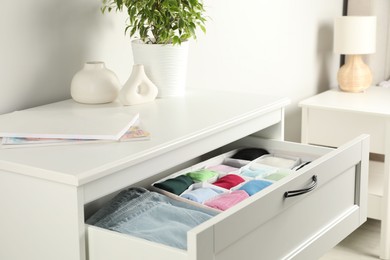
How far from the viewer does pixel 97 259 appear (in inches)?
49.2

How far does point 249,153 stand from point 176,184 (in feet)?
1.12

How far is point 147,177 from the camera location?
1.42 meters

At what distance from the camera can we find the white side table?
257cm

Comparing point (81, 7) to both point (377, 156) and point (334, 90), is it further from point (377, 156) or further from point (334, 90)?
point (377, 156)

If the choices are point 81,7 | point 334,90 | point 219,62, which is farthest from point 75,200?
point 334,90

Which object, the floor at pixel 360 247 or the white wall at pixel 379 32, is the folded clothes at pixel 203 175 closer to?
the floor at pixel 360 247

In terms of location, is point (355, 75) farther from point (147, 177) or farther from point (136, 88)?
point (147, 177)

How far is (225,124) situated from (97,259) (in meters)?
0.47

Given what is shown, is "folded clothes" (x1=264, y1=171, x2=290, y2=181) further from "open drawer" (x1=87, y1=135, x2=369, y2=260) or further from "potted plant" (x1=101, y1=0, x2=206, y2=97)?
"potted plant" (x1=101, y1=0, x2=206, y2=97)

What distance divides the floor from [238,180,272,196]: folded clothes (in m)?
1.14

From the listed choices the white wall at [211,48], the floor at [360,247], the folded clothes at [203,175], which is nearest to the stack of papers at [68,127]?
the white wall at [211,48]

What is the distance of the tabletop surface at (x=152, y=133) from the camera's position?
124cm

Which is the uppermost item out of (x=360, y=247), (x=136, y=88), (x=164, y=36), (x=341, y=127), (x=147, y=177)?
(x=164, y=36)

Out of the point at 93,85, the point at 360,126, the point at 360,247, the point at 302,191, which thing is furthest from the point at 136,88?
the point at 360,247
